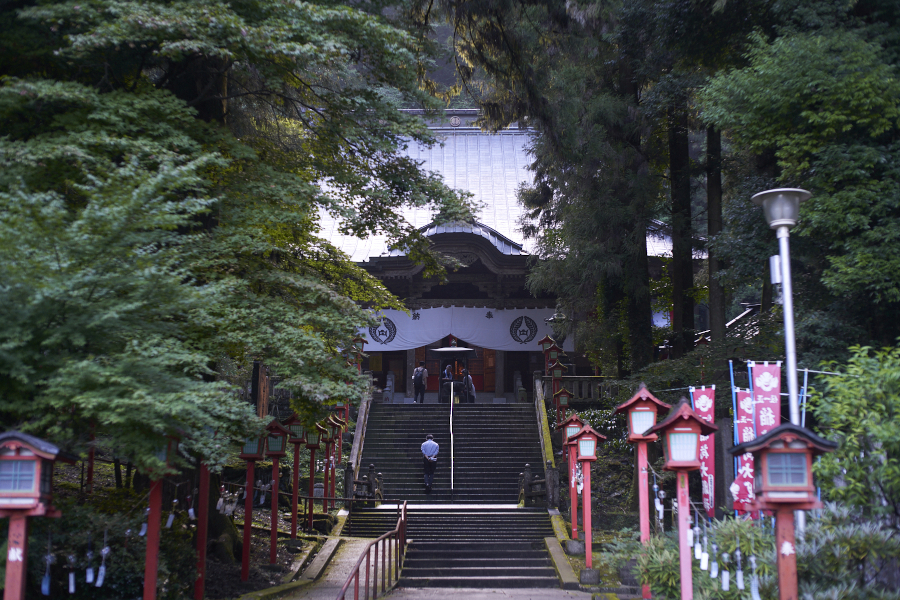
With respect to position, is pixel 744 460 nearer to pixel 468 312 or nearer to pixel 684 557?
pixel 684 557

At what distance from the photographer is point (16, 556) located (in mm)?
4355

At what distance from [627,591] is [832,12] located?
26.0 feet

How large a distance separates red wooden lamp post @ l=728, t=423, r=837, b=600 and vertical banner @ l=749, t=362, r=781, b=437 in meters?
2.89

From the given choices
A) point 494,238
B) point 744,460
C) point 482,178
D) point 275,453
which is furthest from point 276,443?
point 482,178

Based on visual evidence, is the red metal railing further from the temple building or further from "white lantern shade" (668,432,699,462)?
the temple building

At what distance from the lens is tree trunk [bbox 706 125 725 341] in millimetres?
11484

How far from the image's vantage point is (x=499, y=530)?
11.6 metres

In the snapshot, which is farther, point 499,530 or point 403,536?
point 499,530

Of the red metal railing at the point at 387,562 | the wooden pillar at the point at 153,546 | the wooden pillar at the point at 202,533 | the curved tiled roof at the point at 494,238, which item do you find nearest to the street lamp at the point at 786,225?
the red metal railing at the point at 387,562

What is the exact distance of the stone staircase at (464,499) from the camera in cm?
1004

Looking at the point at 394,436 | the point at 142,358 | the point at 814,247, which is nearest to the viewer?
the point at 142,358

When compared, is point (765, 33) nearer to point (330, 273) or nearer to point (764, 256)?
point (764, 256)

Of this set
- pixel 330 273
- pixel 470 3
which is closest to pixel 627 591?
pixel 330 273

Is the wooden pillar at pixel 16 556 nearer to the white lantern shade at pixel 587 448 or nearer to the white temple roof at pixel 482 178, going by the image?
the white lantern shade at pixel 587 448
